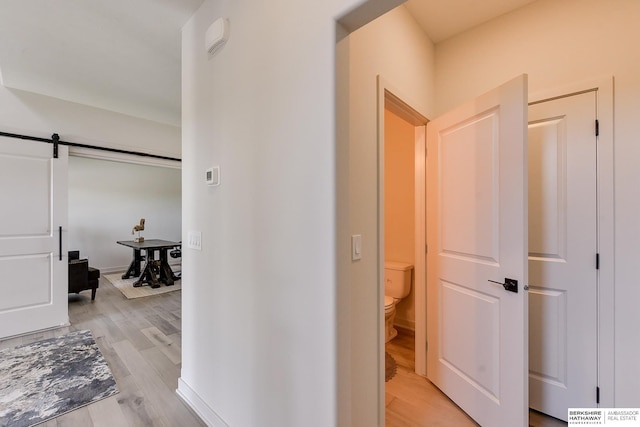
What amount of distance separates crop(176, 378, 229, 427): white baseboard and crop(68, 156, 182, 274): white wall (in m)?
4.44

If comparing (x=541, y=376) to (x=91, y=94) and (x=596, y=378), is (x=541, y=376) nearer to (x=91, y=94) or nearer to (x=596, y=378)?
(x=596, y=378)

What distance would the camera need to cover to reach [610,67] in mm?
1546

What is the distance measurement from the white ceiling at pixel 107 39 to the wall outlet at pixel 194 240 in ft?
4.79

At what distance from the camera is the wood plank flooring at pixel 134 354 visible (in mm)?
1689

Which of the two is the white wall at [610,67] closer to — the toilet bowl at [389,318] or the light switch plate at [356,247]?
the toilet bowl at [389,318]

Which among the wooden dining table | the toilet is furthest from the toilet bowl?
the wooden dining table

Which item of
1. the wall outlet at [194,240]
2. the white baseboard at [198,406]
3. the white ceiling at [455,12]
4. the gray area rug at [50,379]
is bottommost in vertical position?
the gray area rug at [50,379]

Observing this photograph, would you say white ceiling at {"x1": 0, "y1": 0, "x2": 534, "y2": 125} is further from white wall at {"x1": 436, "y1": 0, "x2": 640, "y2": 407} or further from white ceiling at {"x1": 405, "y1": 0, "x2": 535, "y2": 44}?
white wall at {"x1": 436, "y1": 0, "x2": 640, "y2": 407}

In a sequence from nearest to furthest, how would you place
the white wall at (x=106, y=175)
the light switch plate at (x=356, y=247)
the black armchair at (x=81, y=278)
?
the light switch plate at (x=356, y=247)
the white wall at (x=106, y=175)
the black armchair at (x=81, y=278)

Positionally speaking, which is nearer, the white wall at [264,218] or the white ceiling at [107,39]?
the white wall at [264,218]

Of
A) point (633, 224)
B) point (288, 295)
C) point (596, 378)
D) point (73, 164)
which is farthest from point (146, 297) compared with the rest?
point (633, 224)

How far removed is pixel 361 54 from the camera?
1.41 meters

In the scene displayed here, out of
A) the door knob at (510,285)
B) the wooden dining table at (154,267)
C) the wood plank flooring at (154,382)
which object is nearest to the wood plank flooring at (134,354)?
the wood plank flooring at (154,382)

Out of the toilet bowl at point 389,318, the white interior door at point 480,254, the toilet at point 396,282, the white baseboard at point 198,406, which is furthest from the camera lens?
the toilet at point 396,282
